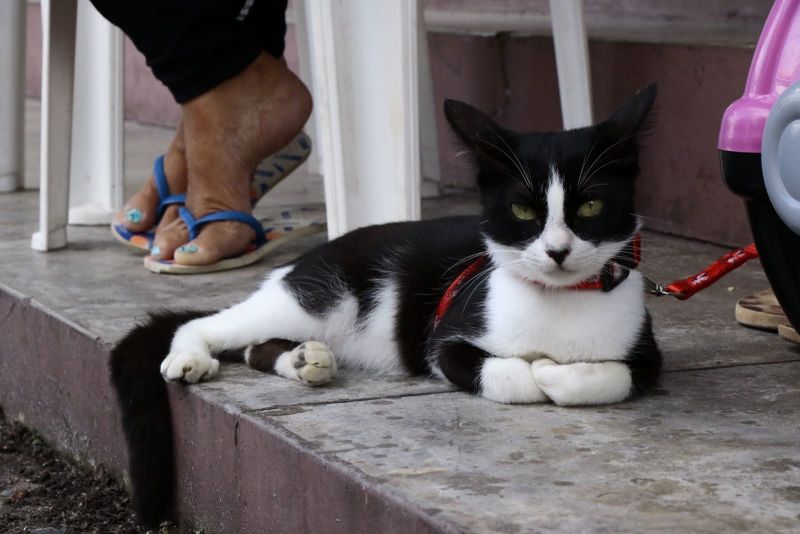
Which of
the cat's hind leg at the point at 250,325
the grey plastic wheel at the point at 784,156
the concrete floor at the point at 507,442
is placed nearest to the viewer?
the concrete floor at the point at 507,442

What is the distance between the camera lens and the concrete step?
5.27 ft

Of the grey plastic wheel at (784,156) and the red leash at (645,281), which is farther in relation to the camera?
the red leash at (645,281)

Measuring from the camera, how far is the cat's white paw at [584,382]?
2000mm

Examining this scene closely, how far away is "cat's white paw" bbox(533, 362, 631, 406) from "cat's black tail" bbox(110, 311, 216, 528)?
2.28ft

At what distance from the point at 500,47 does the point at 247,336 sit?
2.12 meters

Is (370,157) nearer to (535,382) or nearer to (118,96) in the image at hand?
(535,382)

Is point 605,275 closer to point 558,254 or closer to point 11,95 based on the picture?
point 558,254

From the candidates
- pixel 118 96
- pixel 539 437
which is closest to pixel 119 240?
pixel 118 96

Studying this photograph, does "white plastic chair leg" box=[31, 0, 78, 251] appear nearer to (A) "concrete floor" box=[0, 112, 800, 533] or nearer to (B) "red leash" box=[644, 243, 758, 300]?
(A) "concrete floor" box=[0, 112, 800, 533]

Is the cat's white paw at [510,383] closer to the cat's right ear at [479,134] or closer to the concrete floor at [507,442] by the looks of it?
the concrete floor at [507,442]

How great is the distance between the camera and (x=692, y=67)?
3.47 m

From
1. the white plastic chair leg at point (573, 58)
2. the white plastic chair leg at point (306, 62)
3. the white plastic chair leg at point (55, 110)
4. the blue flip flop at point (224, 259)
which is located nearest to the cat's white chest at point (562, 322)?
the blue flip flop at point (224, 259)

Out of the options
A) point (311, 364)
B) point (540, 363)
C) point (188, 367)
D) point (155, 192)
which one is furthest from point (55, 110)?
point (540, 363)

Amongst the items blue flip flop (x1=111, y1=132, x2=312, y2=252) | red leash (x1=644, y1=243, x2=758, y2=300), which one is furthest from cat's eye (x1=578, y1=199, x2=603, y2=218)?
blue flip flop (x1=111, y1=132, x2=312, y2=252)
